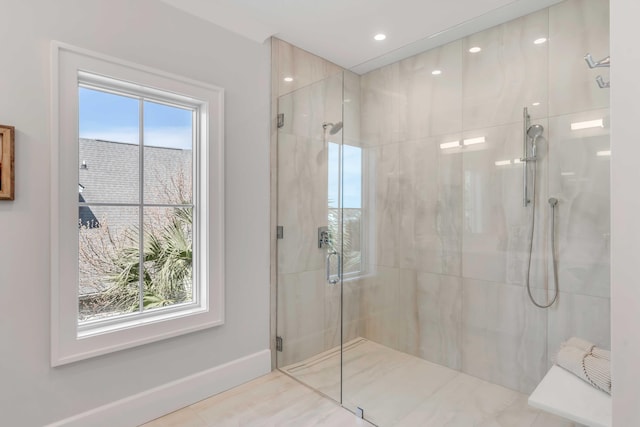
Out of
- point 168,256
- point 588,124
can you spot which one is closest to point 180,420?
point 168,256

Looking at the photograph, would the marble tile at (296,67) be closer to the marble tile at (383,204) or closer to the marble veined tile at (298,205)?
the marble veined tile at (298,205)

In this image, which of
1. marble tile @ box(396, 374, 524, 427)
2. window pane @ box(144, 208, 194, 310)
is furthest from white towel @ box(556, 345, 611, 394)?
window pane @ box(144, 208, 194, 310)

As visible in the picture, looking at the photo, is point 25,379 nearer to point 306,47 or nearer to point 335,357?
point 335,357

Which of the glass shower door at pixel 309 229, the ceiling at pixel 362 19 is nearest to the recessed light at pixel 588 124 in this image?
the ceiling at pixel 362 19

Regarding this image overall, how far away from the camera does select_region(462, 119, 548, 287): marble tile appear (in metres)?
2.03

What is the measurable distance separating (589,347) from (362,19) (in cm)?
241

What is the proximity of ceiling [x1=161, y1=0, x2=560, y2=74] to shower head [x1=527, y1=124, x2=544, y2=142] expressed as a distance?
2.39 feet

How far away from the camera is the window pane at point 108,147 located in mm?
1854

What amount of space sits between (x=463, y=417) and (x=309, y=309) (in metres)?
1.24

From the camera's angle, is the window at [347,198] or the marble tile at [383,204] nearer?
the window at [347,198]

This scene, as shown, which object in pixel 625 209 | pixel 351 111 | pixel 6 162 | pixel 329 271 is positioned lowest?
pixel 329 271

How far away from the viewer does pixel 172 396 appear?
2.07 metres

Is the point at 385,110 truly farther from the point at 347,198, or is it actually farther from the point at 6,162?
the point at 6,162

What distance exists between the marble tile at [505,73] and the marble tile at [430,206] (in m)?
0.26
